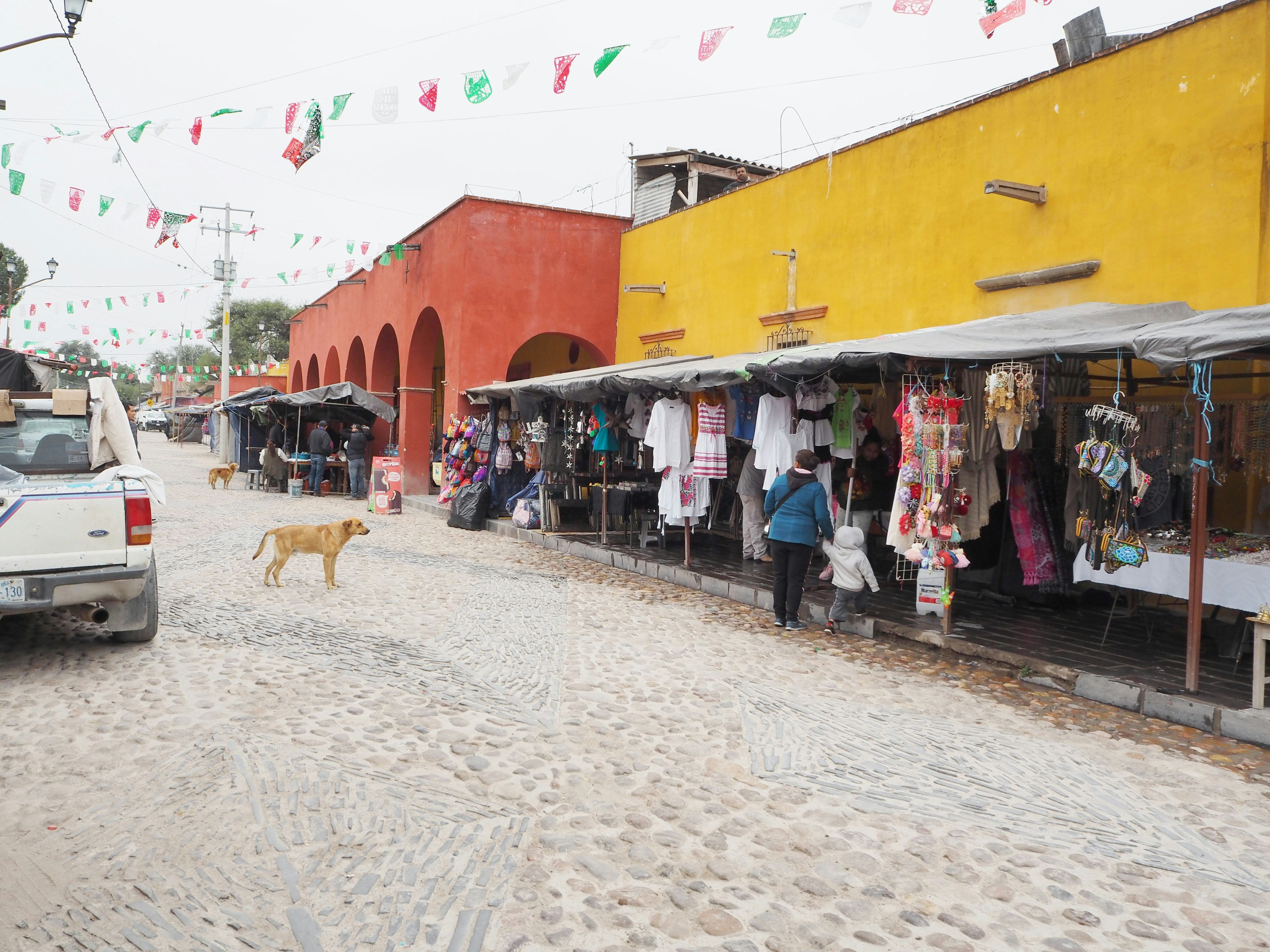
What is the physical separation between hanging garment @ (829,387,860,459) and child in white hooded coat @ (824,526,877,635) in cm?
158

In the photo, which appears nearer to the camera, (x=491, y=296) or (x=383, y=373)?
(x=491, y=296)

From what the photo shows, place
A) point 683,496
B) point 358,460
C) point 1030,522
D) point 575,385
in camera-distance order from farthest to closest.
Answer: point 358,460
point 575,385
point 683,496
point 1030,522

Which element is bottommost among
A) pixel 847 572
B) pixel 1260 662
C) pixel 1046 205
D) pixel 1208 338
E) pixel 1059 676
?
pixel 1059 676

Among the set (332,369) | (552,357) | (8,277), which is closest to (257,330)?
(8,277)

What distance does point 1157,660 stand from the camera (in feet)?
21.8

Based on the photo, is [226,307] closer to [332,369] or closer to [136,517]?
[332,369]

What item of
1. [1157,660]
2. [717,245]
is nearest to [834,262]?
[717,245]

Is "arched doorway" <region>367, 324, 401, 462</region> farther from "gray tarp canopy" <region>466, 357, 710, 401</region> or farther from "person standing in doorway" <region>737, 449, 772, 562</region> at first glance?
"person standing in doorway" <region>737, 449, 772, 562</region>

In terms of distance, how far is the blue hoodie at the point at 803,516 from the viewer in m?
7.89

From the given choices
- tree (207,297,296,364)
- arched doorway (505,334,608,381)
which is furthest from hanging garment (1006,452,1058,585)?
tree (207,297,296,364)

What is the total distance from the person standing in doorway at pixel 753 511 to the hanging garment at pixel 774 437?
128cm

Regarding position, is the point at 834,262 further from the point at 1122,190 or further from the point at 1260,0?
the point at 1260,0

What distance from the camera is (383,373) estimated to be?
78.8 ft

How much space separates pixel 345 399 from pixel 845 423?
14993 millimetres
